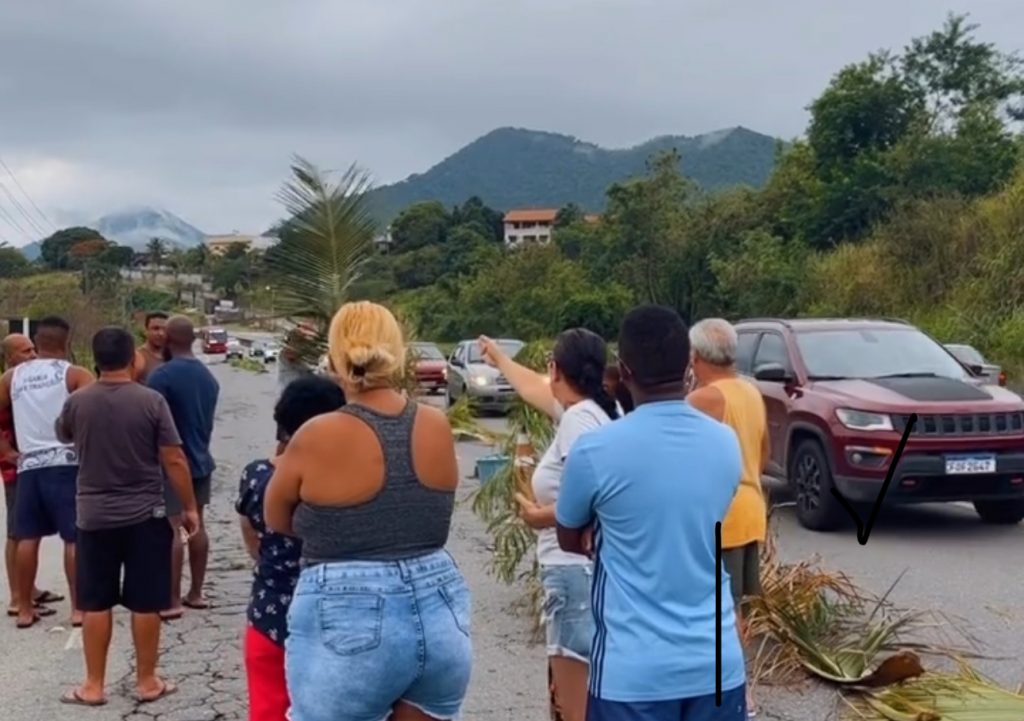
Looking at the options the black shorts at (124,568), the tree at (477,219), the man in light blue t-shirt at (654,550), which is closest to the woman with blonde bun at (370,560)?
the man in light blue t-shirt at (654,550)

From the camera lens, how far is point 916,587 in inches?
324

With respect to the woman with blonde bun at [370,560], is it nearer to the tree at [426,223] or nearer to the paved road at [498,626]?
the paved road at [498,626]

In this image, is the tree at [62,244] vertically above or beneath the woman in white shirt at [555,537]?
above

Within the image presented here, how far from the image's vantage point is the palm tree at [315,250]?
10.3 metres

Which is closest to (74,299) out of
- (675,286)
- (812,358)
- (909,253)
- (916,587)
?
(675,286)

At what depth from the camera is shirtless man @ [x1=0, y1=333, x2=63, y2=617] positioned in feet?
24.9

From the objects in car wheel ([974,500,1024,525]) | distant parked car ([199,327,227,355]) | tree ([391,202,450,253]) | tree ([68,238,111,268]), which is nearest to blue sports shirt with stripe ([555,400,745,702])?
car wheel ([974,500,1024,525])

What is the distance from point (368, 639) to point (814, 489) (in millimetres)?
7564

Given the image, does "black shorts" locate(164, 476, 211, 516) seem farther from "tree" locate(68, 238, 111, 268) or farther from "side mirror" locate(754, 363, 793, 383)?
"tree" locate(68, 238, 111, 268)

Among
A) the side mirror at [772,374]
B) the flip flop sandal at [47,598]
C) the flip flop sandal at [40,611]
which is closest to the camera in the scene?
the flip flop sandal at [40,611]

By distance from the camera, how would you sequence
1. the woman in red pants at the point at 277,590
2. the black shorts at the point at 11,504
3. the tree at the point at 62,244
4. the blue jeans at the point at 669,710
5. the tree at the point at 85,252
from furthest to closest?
the tree at the point at 62,244 < the tree at the point at 85,252 < the black shorts at the point at 11,504 < the woman in red pants at the point at 277,590 < the blue jeans at the point at 669,710

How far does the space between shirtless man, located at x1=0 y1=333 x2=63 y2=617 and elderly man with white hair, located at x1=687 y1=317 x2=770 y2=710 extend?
4.59 metres

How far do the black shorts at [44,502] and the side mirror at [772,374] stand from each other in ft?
18.9

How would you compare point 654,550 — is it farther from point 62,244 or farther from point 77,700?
point 62,244
